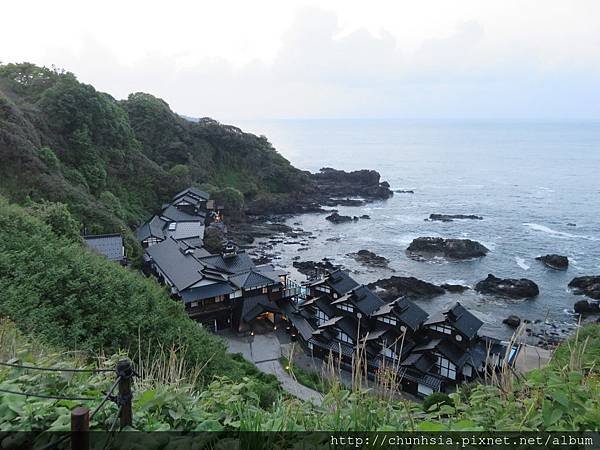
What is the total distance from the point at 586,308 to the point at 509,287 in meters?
4.84

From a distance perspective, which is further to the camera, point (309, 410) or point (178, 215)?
point (178, 215)

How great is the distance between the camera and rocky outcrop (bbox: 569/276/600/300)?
29252mm

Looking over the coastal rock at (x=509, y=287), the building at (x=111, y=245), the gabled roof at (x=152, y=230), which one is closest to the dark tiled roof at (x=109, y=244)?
the building at (x=111, y=245)

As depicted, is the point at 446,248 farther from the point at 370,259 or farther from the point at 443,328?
the point at 443,328

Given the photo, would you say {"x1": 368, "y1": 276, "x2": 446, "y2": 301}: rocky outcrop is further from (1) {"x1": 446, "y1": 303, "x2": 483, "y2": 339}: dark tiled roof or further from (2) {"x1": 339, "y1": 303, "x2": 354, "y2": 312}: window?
(1) {"x1": 446, "y1": 303, "x2": 483, "y2": 339}: dark tiled roof

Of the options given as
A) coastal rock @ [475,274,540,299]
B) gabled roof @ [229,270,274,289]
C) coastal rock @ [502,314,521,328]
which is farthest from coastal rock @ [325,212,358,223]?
gabled roof @ [229,270,274,289]

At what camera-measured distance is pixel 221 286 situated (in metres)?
23.0

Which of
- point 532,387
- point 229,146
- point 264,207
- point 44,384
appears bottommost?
Result: point 264,207

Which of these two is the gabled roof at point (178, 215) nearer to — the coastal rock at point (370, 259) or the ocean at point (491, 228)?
the ocean at point (491, 228)

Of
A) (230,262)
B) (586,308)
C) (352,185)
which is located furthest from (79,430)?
(352,185)

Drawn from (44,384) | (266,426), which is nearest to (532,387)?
(266,426)

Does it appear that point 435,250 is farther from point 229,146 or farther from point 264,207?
point 229,146

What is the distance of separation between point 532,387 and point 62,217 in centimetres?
1940

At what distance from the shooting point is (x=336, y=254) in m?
38.1
